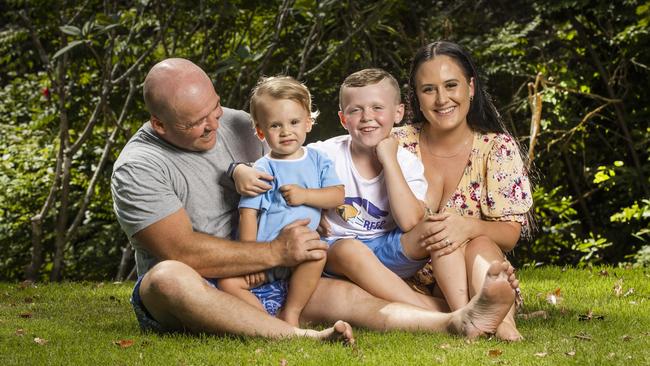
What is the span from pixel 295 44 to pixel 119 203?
431 cm

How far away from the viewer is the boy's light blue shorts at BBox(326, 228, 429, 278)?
157 inches

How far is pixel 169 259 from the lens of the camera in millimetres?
3863

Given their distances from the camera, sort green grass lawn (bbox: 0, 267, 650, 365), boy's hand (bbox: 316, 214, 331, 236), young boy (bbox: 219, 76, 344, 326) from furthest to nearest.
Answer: boy's hand (bbox: 316, 214, 331, 236), young boy (bbox: 219, 76, 344, 326), green grass lawn (bbox: 0, 267, 650, 365)

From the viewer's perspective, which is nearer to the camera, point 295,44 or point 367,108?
point 367,108

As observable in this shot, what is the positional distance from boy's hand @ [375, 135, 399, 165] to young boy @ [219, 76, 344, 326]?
0.20 metres

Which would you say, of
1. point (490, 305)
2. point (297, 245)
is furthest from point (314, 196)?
point (490, 305)

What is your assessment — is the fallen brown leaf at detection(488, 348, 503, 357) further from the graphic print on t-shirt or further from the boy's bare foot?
the graphic print on t-shirt

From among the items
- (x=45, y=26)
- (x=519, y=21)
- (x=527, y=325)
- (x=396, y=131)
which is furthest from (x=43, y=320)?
(x=519, y=21)

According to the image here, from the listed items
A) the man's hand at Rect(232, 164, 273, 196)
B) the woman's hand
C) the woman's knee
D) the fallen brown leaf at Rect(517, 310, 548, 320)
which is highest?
the man's hand at Rect(232, 164, 273, 196)

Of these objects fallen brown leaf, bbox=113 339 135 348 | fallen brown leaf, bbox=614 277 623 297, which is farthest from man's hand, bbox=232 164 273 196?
fallen brown leaf, bbox=614 277 623 297

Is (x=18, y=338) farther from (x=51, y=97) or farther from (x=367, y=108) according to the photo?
(x=51, y=97)

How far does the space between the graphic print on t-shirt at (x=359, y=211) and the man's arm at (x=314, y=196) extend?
0.36ft

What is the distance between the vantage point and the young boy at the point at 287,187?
3.86 m

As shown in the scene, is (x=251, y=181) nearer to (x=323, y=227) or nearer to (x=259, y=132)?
(x=259, y=132)
